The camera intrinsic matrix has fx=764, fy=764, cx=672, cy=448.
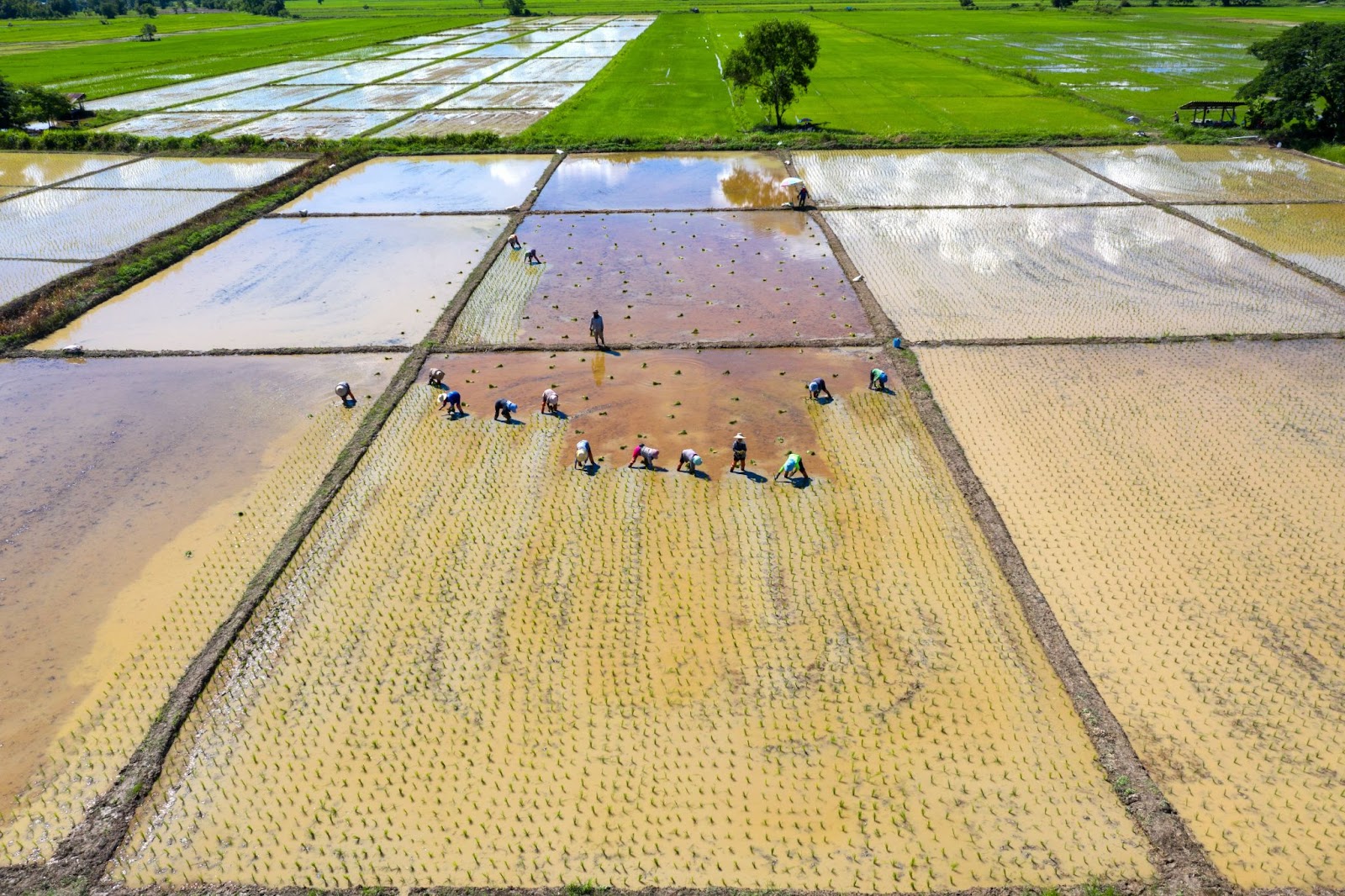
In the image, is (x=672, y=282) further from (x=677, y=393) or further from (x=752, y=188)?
(x=752, y=188)

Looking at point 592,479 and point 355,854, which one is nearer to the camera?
point 355,854

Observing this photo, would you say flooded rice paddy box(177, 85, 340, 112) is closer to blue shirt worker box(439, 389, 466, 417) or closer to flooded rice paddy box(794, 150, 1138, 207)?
flooded rice paddy box(794, 150, 1138, 207)

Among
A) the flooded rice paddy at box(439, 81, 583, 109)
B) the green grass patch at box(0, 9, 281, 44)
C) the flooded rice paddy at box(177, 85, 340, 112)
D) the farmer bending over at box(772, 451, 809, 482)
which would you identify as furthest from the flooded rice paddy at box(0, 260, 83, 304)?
the green grass patch at box(0, 9, 281, 44)

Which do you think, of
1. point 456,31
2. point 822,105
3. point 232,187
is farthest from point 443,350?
point 456,31

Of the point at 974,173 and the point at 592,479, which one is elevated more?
the point at 974,173

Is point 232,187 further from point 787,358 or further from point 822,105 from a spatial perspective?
point 822,105

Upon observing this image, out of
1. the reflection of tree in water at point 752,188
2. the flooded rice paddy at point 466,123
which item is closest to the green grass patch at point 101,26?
the flooded rice paddy at point 466,123

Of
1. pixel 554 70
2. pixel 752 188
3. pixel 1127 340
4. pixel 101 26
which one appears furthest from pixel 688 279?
pixel 101 26
